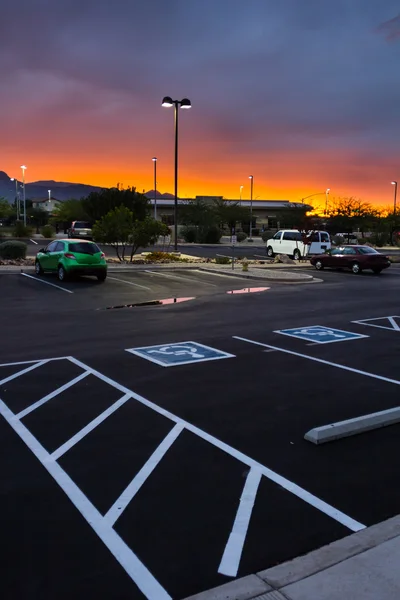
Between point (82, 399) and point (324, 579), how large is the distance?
172 inches

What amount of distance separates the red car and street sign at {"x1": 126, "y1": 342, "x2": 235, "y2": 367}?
66.6ft

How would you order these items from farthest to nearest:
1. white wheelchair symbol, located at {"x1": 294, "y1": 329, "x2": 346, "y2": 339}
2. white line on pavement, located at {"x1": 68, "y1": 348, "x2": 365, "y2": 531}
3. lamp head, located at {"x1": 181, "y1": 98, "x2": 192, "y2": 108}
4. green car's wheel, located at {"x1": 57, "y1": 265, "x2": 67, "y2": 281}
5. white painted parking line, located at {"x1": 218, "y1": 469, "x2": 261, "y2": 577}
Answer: lamp head, located at {"x1": 181, "y1": 98, "x2": 192, "y2": 108} < green car's wheel, located at {"x1": 57, "y1": 265, "x2": 67, "y2": 281} < white wheelchair symbol, located at {"x1": 294, "y1": 329, "x2": 346, "y2": 339} < white line on pavement, located at {"x1": 68, "y1": 348, "x2": 365, "y2": 531} < white painted parking line, located at {"x1": 218, "y1": 469, "x2": 261, "y2": 577}

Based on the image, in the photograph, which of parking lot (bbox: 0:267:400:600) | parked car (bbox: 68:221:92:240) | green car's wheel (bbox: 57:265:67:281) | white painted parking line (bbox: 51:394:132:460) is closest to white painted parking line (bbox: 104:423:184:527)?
parking lot (bbox: 0:267:400:600)

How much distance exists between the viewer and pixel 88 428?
20.4ft

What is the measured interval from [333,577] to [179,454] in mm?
2304

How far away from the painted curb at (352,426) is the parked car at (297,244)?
29.3 m

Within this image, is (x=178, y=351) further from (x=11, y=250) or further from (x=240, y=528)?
(x=11, y=250)

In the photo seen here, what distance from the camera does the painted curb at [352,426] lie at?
6000 mm

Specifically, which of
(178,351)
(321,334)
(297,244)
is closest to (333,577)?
(178,351)

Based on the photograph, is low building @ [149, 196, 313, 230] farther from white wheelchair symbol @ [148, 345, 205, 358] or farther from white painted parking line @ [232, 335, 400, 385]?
white wheelchair symbol @ [148, 345, 205, 358]

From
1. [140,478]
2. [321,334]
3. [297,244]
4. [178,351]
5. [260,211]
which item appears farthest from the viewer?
[260,211]

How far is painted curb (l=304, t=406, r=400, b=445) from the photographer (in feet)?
19.7

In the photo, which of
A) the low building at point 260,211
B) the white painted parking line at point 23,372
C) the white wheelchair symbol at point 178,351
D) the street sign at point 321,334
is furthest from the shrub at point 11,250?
the low building at point 260,211

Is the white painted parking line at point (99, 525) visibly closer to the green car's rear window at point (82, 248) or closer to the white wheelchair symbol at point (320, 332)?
the white wheelchair symbol at point (320, 332)
